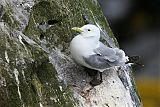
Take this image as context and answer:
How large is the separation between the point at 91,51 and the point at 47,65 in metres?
0.33

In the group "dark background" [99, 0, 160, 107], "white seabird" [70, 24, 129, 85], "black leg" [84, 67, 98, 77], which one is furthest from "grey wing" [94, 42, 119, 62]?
"dark background" [99, 0, 160, 107]

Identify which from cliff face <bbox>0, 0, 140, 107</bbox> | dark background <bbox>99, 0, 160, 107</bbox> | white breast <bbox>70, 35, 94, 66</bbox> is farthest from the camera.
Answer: dark background <bbox>99, 0, 160, 107</bbox>

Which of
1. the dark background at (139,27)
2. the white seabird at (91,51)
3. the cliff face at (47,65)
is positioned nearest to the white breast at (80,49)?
the white seabird at (91,51)

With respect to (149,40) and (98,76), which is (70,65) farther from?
(149,40)

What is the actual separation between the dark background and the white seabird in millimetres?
5595

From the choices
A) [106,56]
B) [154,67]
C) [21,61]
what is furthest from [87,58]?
[154,67]

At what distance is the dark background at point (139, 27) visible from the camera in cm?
988

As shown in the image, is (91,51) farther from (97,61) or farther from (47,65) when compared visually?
(47,65)

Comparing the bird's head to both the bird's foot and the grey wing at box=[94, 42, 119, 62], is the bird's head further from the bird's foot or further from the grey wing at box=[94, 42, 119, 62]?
the bird's foot

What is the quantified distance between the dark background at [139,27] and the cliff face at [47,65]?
540 centimetres

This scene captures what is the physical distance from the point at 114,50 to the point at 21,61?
716mm

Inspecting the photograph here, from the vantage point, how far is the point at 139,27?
398 inches

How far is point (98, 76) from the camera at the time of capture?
4160 millimetres

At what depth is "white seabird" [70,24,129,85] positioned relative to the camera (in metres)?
4.01
